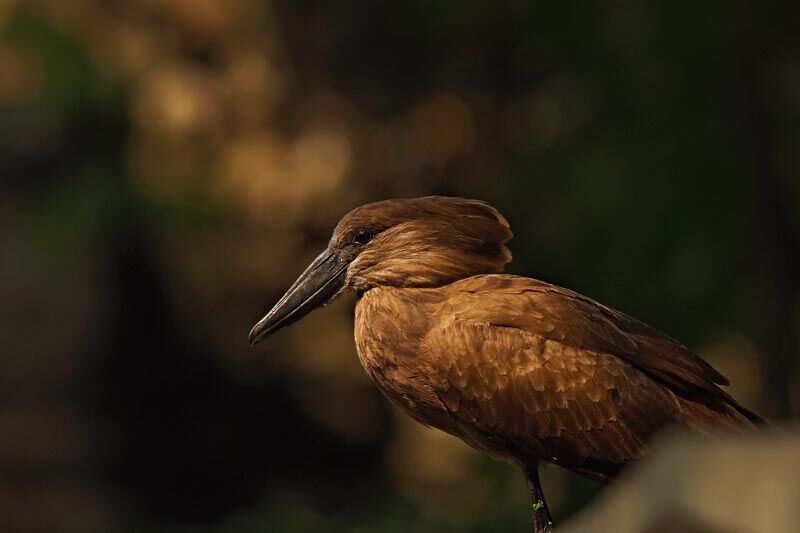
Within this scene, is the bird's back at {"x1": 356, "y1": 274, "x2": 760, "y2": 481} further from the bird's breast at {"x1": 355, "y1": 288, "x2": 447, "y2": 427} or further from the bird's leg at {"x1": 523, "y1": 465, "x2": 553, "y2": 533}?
the bird's leg at {"x1": 523, "y1": 465, "x2": 553, "y2": 533}

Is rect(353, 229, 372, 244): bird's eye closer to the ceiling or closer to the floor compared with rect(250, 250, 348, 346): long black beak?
closer to the ceiling

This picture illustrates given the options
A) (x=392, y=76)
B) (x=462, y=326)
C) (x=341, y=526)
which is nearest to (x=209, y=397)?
(x=341, y=526)

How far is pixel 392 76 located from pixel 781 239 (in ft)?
11.3

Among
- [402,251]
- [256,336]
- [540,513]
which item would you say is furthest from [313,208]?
[540,513]

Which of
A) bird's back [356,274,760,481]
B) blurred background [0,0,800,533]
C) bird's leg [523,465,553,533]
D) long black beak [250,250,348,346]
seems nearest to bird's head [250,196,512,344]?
long black beak [250,250,348,346]

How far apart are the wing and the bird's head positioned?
0.28 metres

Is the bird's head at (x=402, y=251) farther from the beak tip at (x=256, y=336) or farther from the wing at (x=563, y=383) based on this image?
the wing at (x=563, y=383)

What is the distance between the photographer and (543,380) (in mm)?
4402

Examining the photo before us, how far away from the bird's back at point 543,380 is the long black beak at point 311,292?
423mm

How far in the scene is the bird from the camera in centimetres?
434

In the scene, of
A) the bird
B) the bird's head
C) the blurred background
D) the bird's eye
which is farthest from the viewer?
the blurred background

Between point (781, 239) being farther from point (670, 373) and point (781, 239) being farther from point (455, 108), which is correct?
point (670, 373)

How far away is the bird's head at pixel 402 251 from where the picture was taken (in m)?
4.67

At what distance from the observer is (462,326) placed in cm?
438
